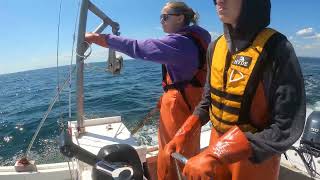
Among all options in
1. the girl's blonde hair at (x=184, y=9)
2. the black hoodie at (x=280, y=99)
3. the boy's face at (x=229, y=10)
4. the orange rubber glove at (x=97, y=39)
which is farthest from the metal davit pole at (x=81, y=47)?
the black hoodie at (x=280, y=99)

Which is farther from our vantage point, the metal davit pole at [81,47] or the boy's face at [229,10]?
the metal davit pole at [81,47]

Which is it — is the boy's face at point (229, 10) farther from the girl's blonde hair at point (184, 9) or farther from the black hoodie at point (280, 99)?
the girl's blonde hair at point (184, 9)

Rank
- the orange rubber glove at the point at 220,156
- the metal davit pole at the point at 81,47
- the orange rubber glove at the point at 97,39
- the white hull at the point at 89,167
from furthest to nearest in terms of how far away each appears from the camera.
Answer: the white hull at the point at 89,167, the metal davit pole at the point at 81,47, the orange rubber glove at the point at 97,39, the orange rubber glove at the point at 220,156

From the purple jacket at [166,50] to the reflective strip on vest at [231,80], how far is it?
61 centimetres

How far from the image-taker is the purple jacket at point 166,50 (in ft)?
8.41

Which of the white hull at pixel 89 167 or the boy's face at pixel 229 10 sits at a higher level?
the boy's face at pixel 229 10

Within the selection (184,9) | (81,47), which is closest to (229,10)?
(184,9)

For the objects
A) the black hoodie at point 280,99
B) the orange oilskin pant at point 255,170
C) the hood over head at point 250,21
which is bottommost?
the orange oilskin pant at point 255,170

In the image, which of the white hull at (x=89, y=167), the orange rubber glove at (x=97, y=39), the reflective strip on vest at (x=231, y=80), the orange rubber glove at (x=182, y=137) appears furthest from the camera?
the white hull at (x=89, y=167)

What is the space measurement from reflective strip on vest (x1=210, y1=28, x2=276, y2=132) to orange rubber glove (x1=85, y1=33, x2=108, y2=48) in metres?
1.07

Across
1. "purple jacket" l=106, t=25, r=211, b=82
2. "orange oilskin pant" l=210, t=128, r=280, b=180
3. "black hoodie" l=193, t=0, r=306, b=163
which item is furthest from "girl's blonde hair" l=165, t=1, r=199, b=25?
"orange oilskin pant" l=210, t=128, r=280, b=180

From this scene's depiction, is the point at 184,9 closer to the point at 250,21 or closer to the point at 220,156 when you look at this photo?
the point at 250,21

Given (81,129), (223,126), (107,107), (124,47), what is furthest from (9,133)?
(223,126)

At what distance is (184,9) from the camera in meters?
2.90
